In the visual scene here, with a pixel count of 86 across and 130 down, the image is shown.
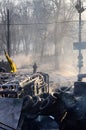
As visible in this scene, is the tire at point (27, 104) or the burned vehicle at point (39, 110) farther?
the tire at point (27, 104)

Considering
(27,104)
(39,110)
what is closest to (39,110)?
(39,110)

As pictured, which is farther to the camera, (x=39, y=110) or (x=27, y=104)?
(x=39, y=110)

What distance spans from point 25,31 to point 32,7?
4.84 meters

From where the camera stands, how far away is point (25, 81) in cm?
1072

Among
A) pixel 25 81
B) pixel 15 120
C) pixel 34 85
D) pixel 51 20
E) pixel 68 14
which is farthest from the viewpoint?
pixel 51 20

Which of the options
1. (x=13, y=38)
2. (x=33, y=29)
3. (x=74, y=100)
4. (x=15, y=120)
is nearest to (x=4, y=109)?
(x=15, y=120)

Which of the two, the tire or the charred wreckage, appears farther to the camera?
the tire

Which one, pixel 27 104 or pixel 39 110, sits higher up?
pixel 27 104

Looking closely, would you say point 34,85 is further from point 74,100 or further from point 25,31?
point 25,31

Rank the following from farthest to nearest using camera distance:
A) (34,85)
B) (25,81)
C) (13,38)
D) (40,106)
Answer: (13,38)
(34,85)
(25,81)
(40,106)

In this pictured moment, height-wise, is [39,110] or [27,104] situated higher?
[27,104]

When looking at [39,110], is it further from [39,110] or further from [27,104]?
[27,104]

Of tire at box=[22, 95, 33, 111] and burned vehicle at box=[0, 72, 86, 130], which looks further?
tire at box=[22, 95, 33, 111]

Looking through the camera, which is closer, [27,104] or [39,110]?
[27,104]
